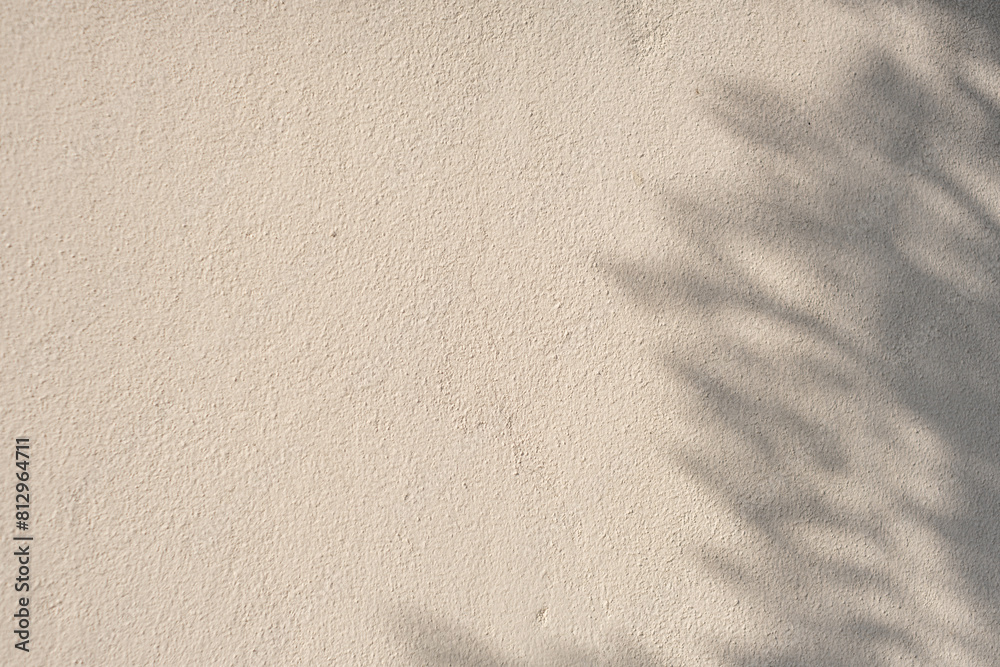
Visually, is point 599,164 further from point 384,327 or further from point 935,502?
point 935,502

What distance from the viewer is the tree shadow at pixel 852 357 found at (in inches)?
95.5

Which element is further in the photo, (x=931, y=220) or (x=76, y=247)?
(x=931, y=220)

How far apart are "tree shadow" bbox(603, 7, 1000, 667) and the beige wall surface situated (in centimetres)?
1

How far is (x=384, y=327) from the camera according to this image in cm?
229

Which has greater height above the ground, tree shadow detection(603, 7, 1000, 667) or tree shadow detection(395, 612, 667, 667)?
tree shadow detection(603, 7, 1000, 667)

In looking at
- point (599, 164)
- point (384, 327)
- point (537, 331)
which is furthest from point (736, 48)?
point (384, 327)

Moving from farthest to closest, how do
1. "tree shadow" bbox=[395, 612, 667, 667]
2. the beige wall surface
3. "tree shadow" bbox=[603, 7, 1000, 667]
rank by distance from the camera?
1. "tree shadow" bbox=[603, 7, 1000, 667]
2. "tree shadow" bbox=[395, 612, 667, 667]
3. the beige wall surface

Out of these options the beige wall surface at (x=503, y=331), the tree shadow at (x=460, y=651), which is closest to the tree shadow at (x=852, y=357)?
the beige wall surface at (x=503, y=331)

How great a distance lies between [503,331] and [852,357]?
1.14 metres

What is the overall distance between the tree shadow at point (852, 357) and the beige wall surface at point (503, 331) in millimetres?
12

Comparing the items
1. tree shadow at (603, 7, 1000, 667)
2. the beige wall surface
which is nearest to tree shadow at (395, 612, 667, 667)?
the beige wall surface

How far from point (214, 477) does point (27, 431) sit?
1.65 feet

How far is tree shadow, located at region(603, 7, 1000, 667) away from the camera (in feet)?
7.96

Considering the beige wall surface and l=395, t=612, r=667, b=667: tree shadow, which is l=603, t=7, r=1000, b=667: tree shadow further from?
l=395, t=612, r=667, b=667: tree shadow
